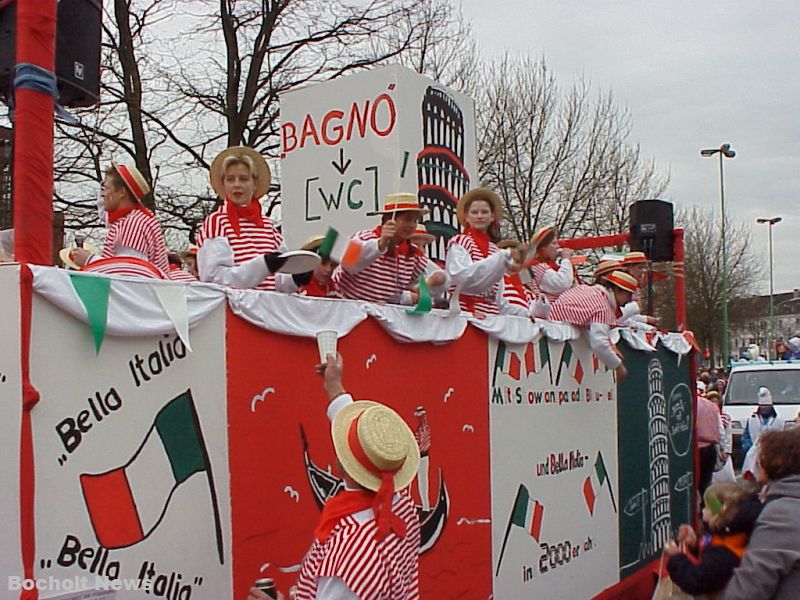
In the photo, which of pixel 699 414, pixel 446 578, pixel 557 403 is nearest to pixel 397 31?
pixel 699 414

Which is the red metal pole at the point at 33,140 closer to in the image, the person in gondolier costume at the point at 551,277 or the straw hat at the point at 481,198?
the straw hat at the point at 481,198

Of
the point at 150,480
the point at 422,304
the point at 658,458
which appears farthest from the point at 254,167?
the point at 658,458

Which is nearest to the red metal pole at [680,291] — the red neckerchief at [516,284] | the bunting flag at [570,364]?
the bunting flag at [570,364]

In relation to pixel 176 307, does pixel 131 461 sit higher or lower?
lower

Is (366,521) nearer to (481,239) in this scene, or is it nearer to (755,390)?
(481,239)

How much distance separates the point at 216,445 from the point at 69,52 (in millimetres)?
1504

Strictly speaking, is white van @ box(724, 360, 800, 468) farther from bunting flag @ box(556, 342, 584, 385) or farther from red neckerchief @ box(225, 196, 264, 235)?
red neckerchief @ box(225, 196, 264, 235)

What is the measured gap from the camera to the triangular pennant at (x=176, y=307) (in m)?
3.20

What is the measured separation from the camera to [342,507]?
2750 millimetres

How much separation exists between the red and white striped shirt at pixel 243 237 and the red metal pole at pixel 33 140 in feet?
4.13

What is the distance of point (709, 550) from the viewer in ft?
11.9

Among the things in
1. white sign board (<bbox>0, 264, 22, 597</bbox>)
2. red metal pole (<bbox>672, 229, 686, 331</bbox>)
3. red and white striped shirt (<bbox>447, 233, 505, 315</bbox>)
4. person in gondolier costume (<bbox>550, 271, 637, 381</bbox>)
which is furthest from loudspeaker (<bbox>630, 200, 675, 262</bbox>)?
white sign board (<bbox>0, 264, 22, 597</bbox>)

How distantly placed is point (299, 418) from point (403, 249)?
1.45 meters

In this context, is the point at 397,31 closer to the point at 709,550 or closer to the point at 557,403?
the point at 557,403
